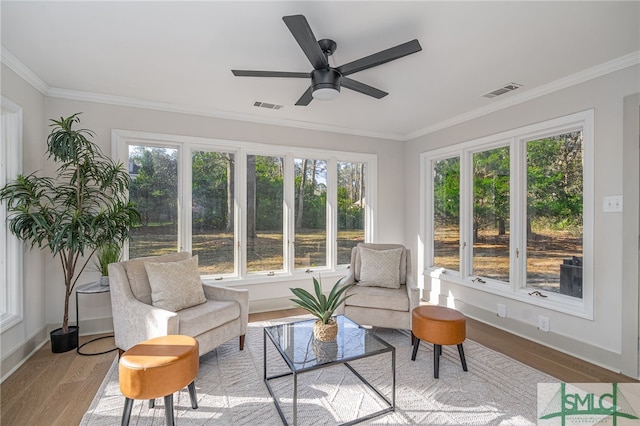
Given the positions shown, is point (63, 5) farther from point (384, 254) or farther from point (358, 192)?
point (358, 192)

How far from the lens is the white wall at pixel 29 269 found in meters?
2.62

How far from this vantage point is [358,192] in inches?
198

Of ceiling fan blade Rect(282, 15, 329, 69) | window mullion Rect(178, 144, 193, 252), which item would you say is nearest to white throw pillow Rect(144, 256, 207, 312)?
window mullion Rect(178, 144, 193, 252)

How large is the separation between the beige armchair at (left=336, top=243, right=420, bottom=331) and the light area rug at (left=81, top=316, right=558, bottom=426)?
0.43m

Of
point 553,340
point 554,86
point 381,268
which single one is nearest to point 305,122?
point 381,268

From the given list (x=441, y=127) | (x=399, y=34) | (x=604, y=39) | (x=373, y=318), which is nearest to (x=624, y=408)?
(x=373, y=318)

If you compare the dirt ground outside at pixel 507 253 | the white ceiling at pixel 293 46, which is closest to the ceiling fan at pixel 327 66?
the white ceiling at pixel 293 46

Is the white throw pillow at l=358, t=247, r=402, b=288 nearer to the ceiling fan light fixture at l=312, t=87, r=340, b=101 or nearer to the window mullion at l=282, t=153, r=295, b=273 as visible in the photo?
the window mullion at l=282, t=153, r=295, b=273

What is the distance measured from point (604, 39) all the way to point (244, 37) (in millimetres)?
2741

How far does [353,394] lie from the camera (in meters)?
2.29

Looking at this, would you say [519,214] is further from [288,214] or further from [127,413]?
[127,413]

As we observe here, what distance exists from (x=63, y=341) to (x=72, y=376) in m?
0.60

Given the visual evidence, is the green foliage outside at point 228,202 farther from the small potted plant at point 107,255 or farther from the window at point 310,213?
the small potted plant at point 107,255

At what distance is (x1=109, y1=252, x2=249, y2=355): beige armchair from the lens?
7.86 ft
